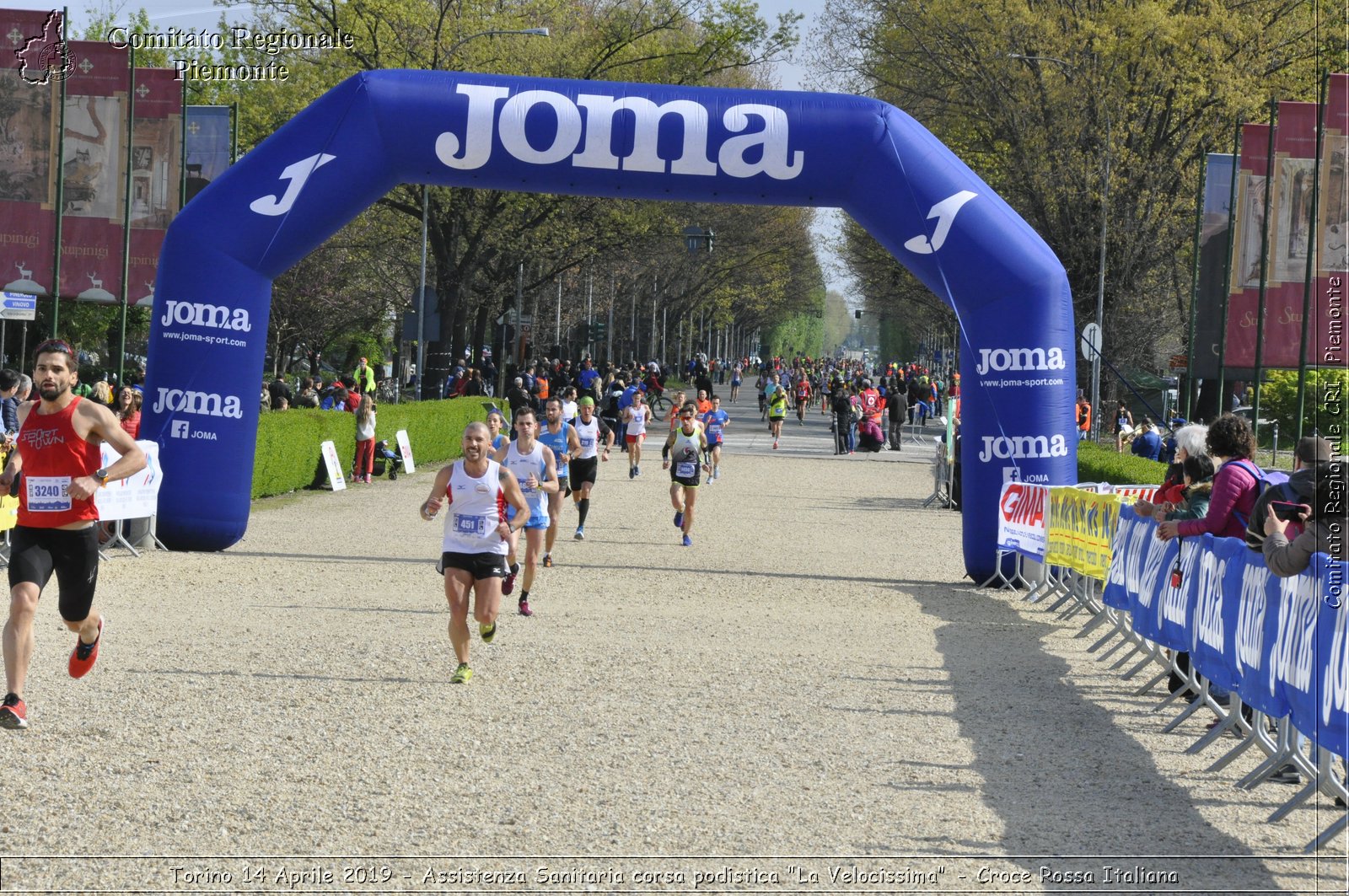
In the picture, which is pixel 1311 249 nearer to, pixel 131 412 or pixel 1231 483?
pixel 1231 483

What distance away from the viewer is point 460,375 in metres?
43.5

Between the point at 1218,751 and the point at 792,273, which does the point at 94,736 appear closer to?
the point at 1218,751

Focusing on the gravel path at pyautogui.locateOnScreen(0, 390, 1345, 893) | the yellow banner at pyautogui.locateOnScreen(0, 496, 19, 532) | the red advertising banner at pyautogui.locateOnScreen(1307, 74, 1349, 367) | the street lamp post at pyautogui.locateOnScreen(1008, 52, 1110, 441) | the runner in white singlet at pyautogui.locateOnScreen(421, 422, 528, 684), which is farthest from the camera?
the street lamp post at pyautogui.locateOnScreen(1008, 52, 1110, 441)

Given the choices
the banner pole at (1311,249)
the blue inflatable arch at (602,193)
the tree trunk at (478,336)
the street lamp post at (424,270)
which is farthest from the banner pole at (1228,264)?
the tree trunk at (478,336)

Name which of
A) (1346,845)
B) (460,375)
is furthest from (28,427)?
(460,375)

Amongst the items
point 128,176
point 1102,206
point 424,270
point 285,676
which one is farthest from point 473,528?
point 1102,206

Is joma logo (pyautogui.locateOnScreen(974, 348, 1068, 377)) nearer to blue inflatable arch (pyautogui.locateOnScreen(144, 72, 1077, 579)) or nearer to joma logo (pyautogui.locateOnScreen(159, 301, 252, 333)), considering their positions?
blue inflatable arch (pyautogui.locateOnScreen(144, 72, 1077, 579))

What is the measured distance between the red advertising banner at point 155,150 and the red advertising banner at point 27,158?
135 cm

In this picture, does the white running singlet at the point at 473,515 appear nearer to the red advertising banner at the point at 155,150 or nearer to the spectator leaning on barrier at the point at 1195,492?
the spectator leaning on barrier at the point at 1195,492

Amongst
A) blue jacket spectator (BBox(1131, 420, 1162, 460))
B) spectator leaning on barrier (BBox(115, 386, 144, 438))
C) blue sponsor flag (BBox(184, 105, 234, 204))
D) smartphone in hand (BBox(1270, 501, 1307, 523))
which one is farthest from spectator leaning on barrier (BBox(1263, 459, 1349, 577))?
blue jacket spectator (BBox(1131, 420, 1162, 460))

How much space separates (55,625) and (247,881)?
655cm

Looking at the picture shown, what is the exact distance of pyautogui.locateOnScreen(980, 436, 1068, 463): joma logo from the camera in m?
16.2

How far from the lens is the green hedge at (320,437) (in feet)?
76.6

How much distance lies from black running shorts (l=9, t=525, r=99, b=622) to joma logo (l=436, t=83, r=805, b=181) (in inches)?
330
